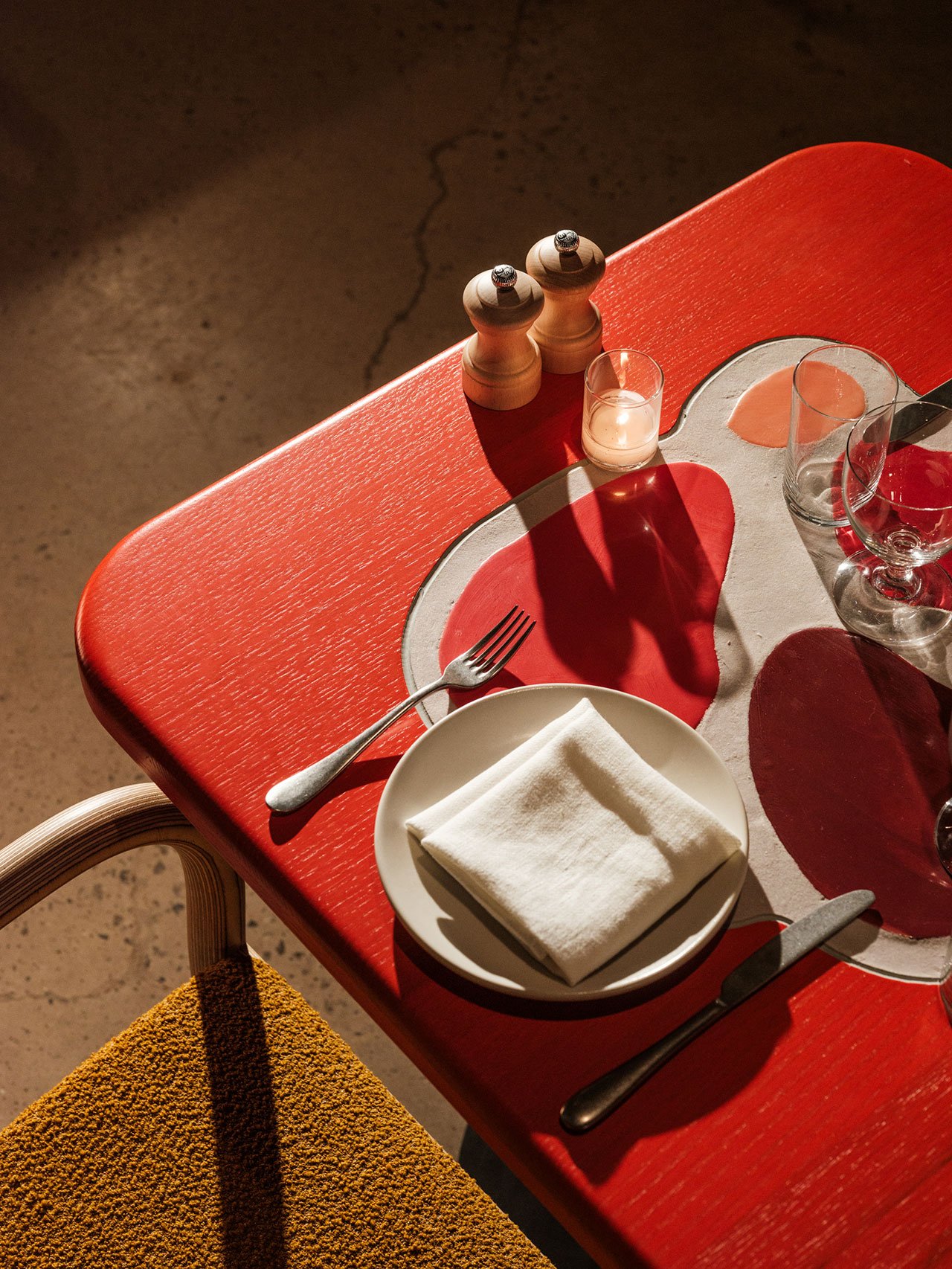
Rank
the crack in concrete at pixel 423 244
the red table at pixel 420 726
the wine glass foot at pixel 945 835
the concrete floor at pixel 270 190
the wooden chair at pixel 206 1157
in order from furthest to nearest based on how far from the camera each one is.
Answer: the crack in concrete at pixel 423 244 < the concrete floor at pixel 270 190 < the wooden chair at pixel 206 1157 < the wine glass foot at pixel 945 835 < the red table at pixel 420 726

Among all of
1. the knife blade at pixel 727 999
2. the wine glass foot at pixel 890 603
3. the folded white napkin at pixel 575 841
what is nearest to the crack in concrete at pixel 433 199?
the wine glass foot at pixel 890 603

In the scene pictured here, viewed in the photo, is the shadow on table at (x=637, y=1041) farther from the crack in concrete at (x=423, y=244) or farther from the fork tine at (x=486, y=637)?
the crack in concrete at (x=423, y=244)

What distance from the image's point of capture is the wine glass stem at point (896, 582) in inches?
34.9

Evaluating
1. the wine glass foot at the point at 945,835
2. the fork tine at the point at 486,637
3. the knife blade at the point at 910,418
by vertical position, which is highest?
the fork tine at the point at 486,637

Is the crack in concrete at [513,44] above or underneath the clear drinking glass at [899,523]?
above

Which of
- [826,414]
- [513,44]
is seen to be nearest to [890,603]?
[826,414]

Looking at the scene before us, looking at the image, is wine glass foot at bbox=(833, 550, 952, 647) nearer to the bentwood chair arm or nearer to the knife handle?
the knife handle

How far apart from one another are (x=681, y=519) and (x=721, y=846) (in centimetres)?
32

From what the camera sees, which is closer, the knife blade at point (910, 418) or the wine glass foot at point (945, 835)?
the wine glass foot at point (945, 835)

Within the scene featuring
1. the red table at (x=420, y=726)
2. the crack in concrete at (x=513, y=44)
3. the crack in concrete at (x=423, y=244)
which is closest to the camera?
the red table at (x=420, y=726)

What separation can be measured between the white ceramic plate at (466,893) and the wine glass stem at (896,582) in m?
0.24

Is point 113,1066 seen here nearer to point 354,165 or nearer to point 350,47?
point 354,165

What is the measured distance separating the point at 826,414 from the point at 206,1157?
31.5 inches

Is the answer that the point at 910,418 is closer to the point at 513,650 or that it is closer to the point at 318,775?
the point at 513,650
